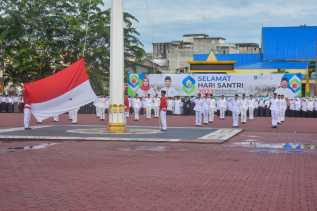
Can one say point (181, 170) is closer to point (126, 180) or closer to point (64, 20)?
point (126, 180)

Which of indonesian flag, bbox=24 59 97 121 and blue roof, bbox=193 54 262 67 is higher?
blue roof, bbox=193 54 262 67

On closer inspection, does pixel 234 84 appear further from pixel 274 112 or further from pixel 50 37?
pixel 50 37

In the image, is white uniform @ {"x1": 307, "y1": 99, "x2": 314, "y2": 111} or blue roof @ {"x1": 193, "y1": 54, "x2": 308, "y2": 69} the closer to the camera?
white uniform @ {"x1": 307, "y1": 99, "x2": 314, "y2": 111}

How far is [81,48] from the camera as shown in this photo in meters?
50.3

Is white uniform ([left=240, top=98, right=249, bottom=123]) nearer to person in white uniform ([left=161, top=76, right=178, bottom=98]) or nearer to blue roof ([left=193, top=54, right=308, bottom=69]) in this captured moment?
person in white uniform ([left=161, top=76, right=178, bottom=98])

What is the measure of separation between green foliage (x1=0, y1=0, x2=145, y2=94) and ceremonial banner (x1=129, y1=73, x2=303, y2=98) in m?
11.6

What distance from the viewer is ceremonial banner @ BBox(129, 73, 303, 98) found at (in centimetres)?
3884

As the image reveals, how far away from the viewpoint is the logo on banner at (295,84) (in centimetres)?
3850

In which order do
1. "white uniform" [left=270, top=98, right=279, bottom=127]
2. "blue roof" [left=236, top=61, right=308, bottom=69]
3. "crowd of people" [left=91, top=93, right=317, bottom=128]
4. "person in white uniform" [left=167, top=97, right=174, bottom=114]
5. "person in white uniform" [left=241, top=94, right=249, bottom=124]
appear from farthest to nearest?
"blue roof" [left=236, top=61, right=308, bottom=69], "person in white uniform" [left=167, top=97, right=174, bottom=114], "person in white uniform" [left=241, top=94, right=249, bottom=124], "crowd of people" [left=91, top=93, right=317, bottom=128], "white uniform" [left=270, top=98, right=279, bottom=127]

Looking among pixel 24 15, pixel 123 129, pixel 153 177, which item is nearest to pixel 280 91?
pixel 123 129

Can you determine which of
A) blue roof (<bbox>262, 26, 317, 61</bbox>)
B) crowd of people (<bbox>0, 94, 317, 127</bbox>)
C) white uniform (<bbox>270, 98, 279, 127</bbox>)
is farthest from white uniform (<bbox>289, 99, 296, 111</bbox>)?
blue roof (<bbox>262, 26, 317, 61</bbox>)

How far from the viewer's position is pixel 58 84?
21.6 m

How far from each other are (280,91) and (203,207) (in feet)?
102

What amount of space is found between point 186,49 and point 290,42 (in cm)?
2688
